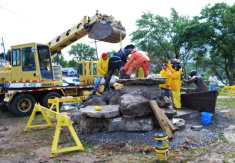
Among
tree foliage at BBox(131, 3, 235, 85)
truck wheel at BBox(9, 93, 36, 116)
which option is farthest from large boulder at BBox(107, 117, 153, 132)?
tree foliage at BBox(131, 3, 235, 85)

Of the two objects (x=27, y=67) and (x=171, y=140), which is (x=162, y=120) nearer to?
(x=171, y=140)

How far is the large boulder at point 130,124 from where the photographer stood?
4480 mm

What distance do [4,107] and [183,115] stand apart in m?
8.53

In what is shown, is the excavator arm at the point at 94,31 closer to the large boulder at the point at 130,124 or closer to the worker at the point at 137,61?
the worker at the point at 137,61

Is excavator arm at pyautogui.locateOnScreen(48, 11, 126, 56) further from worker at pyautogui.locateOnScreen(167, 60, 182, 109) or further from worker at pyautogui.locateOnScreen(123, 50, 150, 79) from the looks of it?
worker at pyautogui.locateOnScreen(167, 60, 182, 109)

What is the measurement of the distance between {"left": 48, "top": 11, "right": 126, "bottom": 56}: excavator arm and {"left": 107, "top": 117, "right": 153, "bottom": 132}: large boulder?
3.10m

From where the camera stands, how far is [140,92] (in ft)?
16.6

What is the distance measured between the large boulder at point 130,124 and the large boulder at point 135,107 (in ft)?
0.49

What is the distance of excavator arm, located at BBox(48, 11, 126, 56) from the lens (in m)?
6.88

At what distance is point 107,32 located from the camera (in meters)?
6.79

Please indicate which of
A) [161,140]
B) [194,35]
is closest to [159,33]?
[194,35]

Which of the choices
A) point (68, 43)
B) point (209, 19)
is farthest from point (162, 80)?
point (209, 19)

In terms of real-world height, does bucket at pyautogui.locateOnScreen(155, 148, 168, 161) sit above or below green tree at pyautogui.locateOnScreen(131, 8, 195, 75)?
below

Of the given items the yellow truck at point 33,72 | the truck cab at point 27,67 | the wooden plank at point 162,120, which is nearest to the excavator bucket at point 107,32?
the yellow truck at point 33,72
